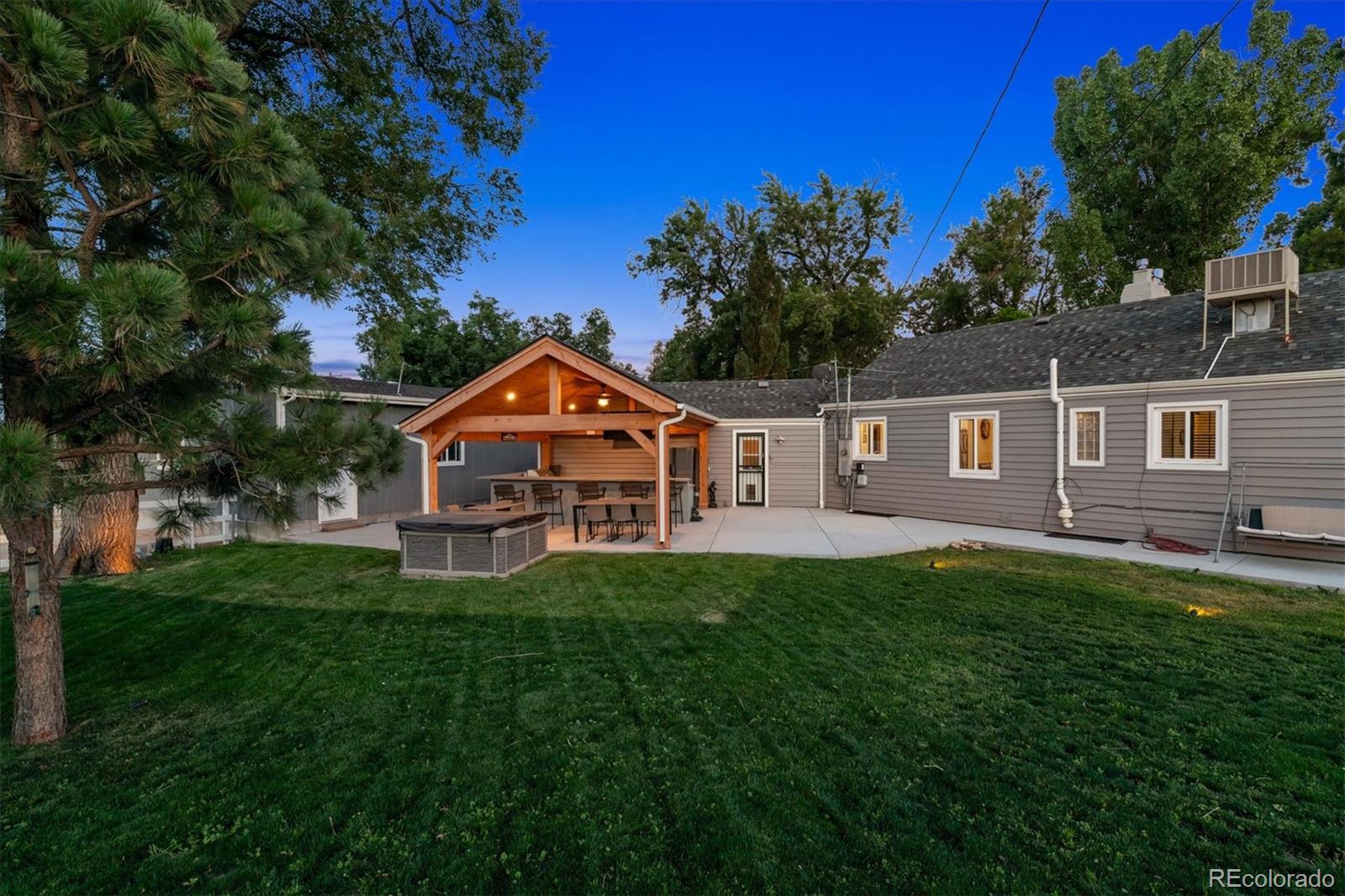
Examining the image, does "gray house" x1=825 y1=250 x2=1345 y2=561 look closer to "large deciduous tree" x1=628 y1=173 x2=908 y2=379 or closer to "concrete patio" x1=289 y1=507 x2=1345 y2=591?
"concrete patio" x1=289 y1=507 x2=1345 y2=591

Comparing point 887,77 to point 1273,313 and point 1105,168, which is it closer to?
point 1273,313

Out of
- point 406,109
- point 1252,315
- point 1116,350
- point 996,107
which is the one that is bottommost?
point 1116,350

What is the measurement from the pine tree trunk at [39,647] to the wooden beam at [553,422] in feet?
20.0

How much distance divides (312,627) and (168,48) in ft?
15.6

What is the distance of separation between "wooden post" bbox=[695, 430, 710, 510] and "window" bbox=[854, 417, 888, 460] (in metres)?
3.76

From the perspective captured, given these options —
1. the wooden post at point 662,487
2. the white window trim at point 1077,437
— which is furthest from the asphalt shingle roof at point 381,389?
the white window trim at point 1077,437

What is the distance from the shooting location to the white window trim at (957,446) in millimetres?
10930

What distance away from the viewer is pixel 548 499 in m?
12.4

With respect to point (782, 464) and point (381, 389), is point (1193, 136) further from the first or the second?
point (381, 389)

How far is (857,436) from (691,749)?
11.6 meters

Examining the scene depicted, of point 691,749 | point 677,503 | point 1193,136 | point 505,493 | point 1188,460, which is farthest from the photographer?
point 1193,136

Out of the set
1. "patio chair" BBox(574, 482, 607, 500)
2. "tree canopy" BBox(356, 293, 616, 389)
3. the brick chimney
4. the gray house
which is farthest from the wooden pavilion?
"tree canopy" BBox(356, 293, 616, 389)

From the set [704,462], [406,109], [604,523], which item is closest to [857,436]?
[704,462]

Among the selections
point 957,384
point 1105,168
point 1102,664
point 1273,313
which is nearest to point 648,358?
point 1105,168
